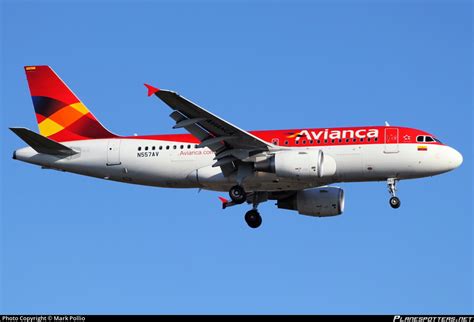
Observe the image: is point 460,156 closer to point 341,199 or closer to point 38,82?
point 341,199

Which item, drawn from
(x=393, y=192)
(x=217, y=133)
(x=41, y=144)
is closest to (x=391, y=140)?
(x=393, y=192)

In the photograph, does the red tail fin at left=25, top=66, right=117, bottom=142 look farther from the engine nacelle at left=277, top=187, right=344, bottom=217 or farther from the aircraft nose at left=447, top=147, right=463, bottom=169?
the aircraft nose at left=447, top=147, right=463, bottom=169

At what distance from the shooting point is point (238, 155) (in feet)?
160

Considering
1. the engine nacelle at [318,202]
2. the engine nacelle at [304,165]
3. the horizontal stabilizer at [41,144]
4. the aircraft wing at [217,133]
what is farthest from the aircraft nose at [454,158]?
the horizontal stabilizer at [41,144]

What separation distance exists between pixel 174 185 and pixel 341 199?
8596mm

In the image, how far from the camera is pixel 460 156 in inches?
1916

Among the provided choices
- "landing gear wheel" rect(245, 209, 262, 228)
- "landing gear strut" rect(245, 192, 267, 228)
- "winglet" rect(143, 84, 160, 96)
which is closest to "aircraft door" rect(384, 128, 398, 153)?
"landing gear strut" rect(245, 192, 267, 228)

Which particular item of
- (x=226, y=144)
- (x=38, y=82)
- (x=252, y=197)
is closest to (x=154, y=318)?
(x=226, y=144)

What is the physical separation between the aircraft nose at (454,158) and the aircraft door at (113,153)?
16.0m

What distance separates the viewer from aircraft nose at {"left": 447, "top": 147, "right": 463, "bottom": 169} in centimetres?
4816

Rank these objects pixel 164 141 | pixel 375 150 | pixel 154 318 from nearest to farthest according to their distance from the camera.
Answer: pixel 154 318 < pixel 375 150 < pixel 164 141

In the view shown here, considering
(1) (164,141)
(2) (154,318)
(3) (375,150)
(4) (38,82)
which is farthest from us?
(4) (38,82)

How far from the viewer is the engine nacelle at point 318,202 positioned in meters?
52.6

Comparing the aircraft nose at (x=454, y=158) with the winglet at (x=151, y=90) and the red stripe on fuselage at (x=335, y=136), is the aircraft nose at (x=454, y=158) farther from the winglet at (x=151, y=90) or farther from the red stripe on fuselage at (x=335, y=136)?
the winglet at (x=151, y=90)
